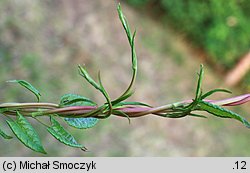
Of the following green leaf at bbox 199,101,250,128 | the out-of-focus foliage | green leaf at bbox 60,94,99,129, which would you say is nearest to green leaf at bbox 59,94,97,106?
green leaf at bbox 60,94,99,129

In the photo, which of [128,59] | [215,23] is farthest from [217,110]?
[215,23]

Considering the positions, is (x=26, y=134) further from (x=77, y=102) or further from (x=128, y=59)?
(x=128, y=59)

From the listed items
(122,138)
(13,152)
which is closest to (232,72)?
(122,138)

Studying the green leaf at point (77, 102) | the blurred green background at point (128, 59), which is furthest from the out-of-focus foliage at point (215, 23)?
the green leaf at point (77, 102)

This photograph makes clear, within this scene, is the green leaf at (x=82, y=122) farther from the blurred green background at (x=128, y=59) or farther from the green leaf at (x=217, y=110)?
the blurred green background at (x=128, y=59)

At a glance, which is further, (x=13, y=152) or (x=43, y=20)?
(x=43, y=20)
